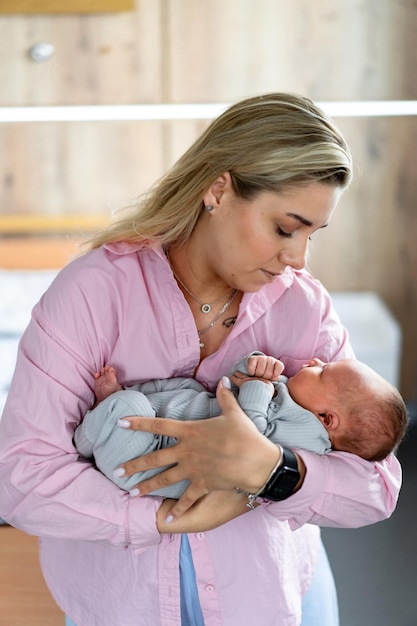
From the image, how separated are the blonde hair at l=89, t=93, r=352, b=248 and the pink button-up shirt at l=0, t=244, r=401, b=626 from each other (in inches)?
3.2

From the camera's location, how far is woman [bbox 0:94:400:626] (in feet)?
4.38

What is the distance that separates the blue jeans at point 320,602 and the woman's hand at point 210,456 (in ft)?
1.09

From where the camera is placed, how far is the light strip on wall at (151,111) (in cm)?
343

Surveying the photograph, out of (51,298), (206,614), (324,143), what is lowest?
(206,614)

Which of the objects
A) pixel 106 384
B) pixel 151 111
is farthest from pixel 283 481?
pixel 151 111

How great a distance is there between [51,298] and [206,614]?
1.89 feet

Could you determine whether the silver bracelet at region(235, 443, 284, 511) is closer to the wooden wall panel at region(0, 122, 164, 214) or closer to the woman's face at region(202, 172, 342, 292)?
the woman's face at region(202, 172, 342, 292)

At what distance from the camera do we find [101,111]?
3.44 metres

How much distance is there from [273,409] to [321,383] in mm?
95

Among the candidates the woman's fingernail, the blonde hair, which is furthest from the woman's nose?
the woman's fingernail

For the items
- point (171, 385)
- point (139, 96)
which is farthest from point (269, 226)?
point (139, 96)

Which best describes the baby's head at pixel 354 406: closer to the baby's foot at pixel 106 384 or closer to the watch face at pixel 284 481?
the watch face at pixel 284 481

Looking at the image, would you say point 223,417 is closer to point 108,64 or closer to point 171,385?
point 171,385

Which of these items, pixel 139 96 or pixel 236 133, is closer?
pixel 236 133
